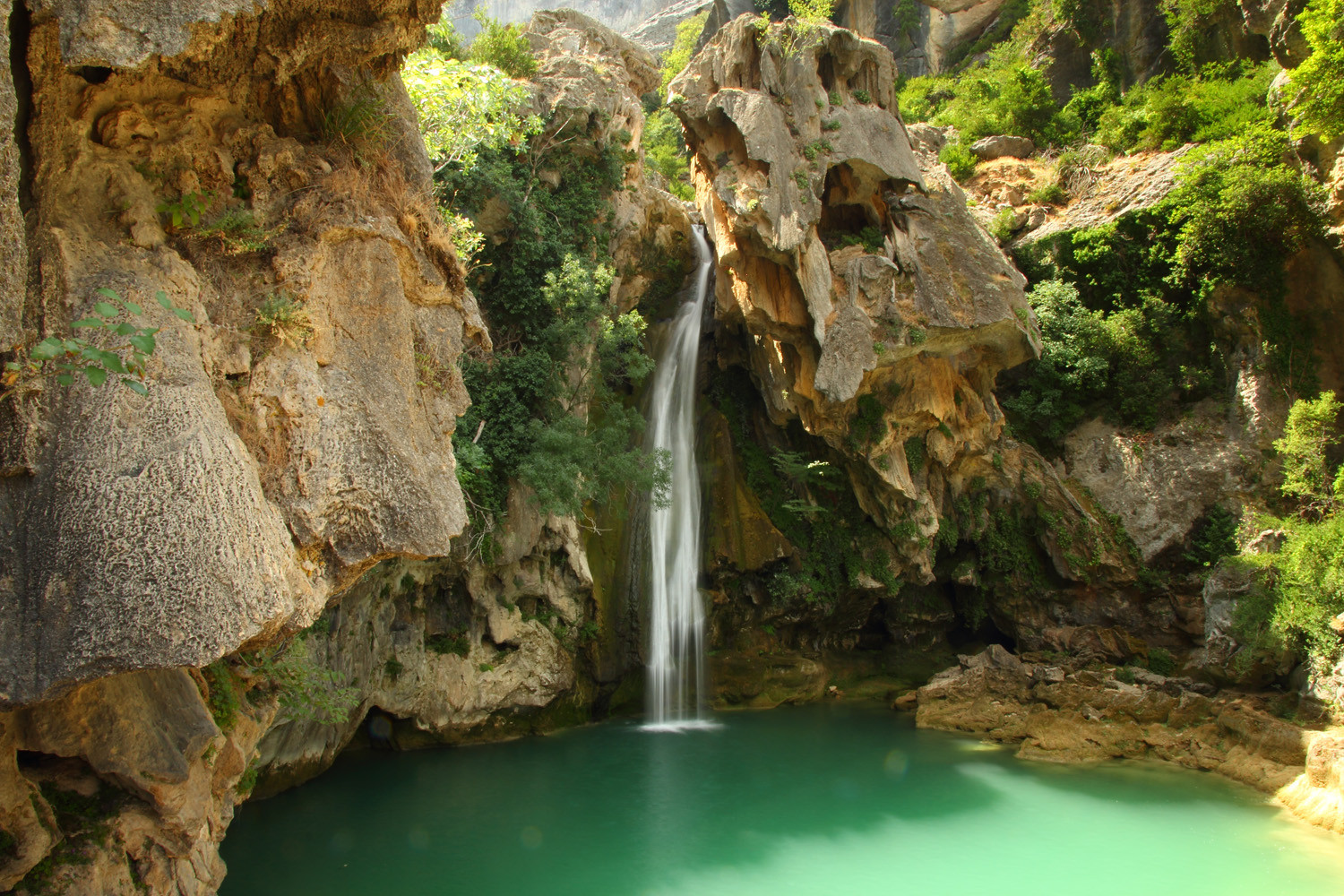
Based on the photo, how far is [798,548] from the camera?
19.5m

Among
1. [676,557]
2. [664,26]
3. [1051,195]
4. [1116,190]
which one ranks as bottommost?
[676,557]

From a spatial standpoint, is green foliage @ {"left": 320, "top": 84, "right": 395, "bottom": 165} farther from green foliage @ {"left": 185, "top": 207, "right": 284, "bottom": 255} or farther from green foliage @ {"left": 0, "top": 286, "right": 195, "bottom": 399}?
green foliage @ {"left": 0, "top": 286, "right": 195, "bottom": 399}

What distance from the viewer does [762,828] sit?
11.8m

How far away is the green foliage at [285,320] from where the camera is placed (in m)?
5.88

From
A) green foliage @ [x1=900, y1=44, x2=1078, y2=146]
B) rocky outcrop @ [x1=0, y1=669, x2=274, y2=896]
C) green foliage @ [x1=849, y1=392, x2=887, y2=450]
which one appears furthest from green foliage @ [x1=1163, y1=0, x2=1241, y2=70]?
rocky outcrop @ [x1=0, y1=669, x2=274, y2=896]

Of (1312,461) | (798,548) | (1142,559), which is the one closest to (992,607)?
(1142,559)

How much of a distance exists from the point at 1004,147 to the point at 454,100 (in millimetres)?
19024

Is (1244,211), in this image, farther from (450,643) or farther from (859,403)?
(450,643)

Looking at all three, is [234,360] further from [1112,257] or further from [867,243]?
[1112,257]

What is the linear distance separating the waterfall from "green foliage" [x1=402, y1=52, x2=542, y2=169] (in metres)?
7.01

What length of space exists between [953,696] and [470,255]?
1375 cm

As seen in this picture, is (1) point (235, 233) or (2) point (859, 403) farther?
(2) point (859, 403)

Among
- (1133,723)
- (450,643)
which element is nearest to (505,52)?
(450,643)

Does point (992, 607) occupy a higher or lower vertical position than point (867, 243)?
lower
